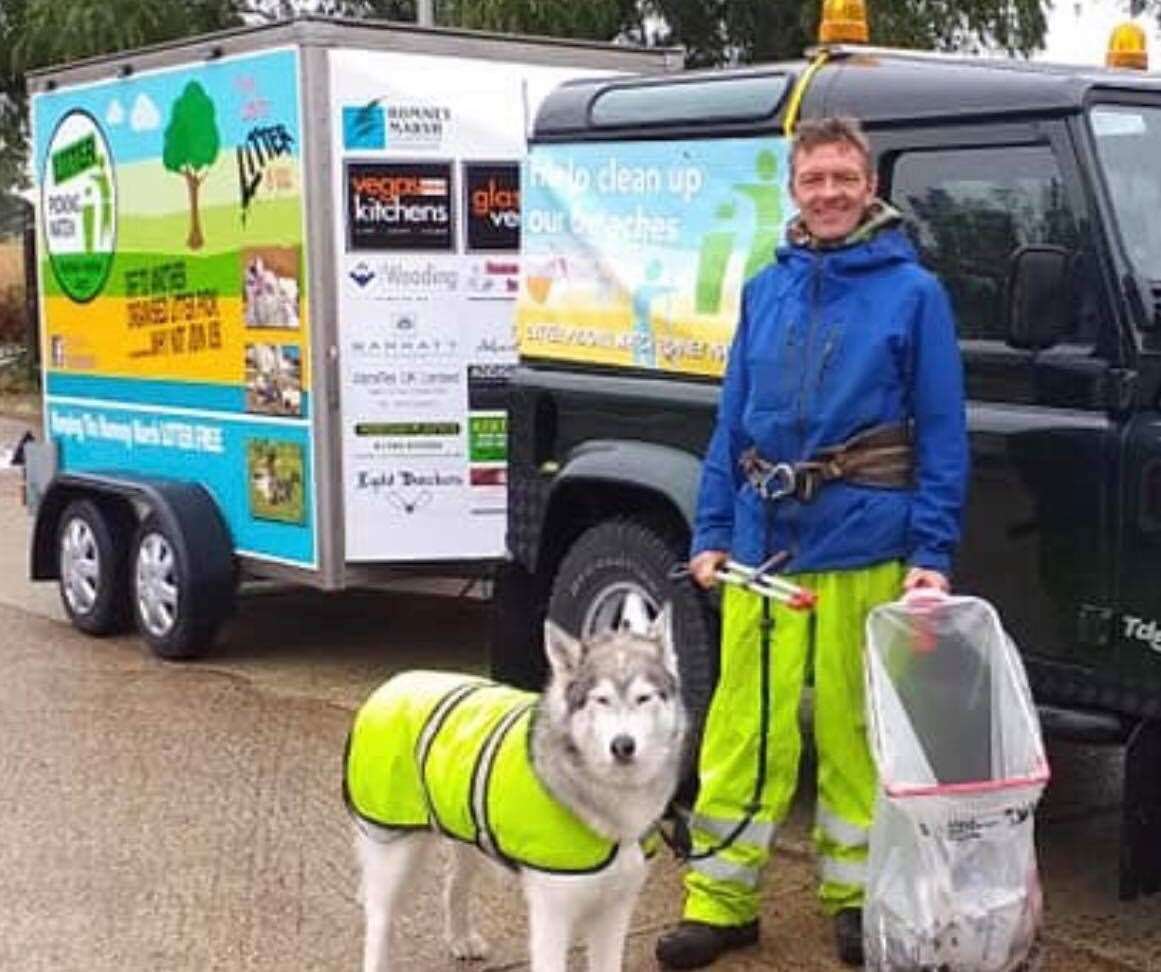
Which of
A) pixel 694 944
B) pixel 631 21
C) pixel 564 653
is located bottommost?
pixel 694 944

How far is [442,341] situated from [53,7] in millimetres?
13307

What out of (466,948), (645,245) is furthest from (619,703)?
(645,245)

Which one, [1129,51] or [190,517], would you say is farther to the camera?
[190,517]

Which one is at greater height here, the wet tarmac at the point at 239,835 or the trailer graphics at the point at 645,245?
the trailer graphics at the point at 645,245

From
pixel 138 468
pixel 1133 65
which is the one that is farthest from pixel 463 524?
pixel 1133 65

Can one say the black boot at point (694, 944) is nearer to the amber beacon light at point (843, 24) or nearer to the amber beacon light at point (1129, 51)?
the amber beacon light at point (843, 24)

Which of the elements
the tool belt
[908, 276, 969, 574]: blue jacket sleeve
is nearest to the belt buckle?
the tool belt

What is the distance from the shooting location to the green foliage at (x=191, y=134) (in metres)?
8.41

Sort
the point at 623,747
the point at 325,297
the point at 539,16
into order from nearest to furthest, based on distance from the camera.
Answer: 1. the point at 623,747
2. the point at 325,297
3. the point at 539,16

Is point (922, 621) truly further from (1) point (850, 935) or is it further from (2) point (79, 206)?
(2) point (79, 206)

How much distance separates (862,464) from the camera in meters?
4.50

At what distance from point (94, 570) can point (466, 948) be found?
192 inches

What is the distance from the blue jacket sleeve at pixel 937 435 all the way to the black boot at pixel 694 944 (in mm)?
1101

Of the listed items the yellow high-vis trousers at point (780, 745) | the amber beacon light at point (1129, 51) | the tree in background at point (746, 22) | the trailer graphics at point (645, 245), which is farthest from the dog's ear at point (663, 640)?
the tree in background at point (746, 22)
